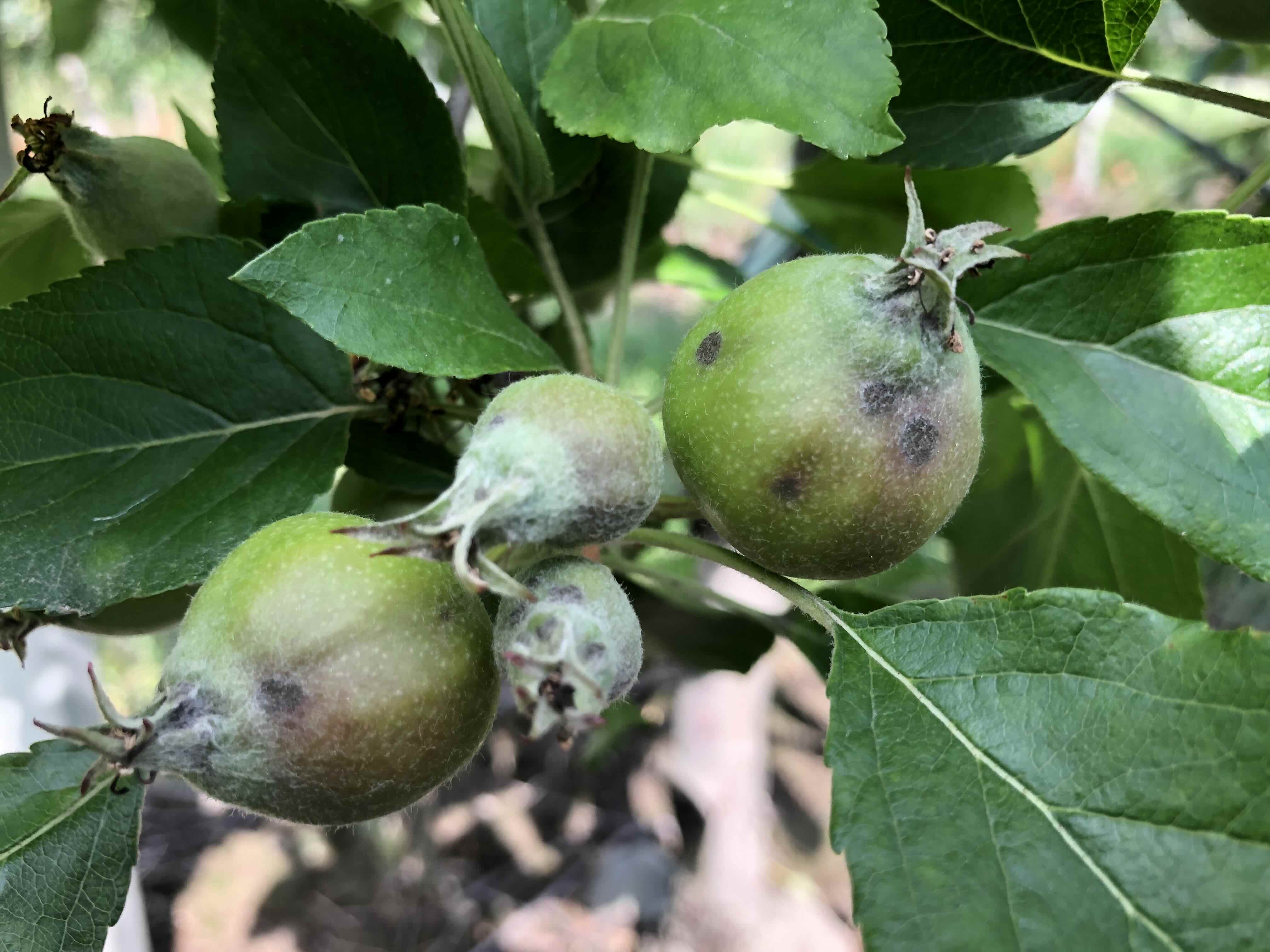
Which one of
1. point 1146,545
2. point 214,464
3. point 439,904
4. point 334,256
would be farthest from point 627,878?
point 334,256

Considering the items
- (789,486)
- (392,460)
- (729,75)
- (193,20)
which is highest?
(193,20)

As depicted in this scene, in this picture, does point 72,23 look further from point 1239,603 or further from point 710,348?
point 1239,603

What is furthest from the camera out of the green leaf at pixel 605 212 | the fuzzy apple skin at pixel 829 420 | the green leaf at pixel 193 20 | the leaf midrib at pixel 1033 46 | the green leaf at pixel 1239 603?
the green leaf at pixel 1239 603

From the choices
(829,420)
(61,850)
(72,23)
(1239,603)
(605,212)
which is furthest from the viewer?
A: (1239,603)

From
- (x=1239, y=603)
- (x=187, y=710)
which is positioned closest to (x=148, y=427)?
(x=187, y=710)

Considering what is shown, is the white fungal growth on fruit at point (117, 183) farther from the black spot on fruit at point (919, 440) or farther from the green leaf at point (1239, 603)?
the green leaf at point (1239, 603)

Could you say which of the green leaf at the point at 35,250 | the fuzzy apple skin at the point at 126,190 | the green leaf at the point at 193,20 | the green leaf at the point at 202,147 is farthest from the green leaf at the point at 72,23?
the fuzzy apple skin at the point at 126,190
